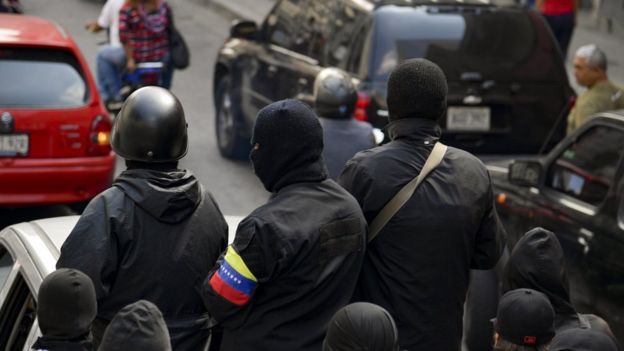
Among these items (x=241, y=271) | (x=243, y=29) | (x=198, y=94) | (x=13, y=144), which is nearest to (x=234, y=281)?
(x=241, y=271)

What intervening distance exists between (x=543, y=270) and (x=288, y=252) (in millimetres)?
1139

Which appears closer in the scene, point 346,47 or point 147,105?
point 147,105

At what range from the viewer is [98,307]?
14.1ft

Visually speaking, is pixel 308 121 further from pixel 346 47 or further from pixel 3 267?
pixel 346 47

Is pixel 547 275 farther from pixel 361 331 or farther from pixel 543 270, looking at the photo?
pixel 361 331

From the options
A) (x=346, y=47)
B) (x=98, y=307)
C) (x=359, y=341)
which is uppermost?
(x=359, y=341)

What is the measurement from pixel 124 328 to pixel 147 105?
3.70 ft

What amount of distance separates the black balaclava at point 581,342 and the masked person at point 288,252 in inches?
27.9

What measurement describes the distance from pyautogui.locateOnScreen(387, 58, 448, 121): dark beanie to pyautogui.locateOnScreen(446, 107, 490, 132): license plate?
211 inches

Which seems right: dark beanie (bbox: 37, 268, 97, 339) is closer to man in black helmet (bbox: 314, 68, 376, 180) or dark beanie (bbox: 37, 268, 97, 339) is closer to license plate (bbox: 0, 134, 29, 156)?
man in black helmet (bbox: 314, 68, 376, 180)

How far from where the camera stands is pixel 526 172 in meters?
7.79

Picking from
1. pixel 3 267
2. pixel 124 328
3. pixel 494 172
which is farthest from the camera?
pixel 494 172

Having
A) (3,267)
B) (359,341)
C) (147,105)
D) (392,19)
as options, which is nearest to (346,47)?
(392,19)

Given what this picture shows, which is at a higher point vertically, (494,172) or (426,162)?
(426,162)
